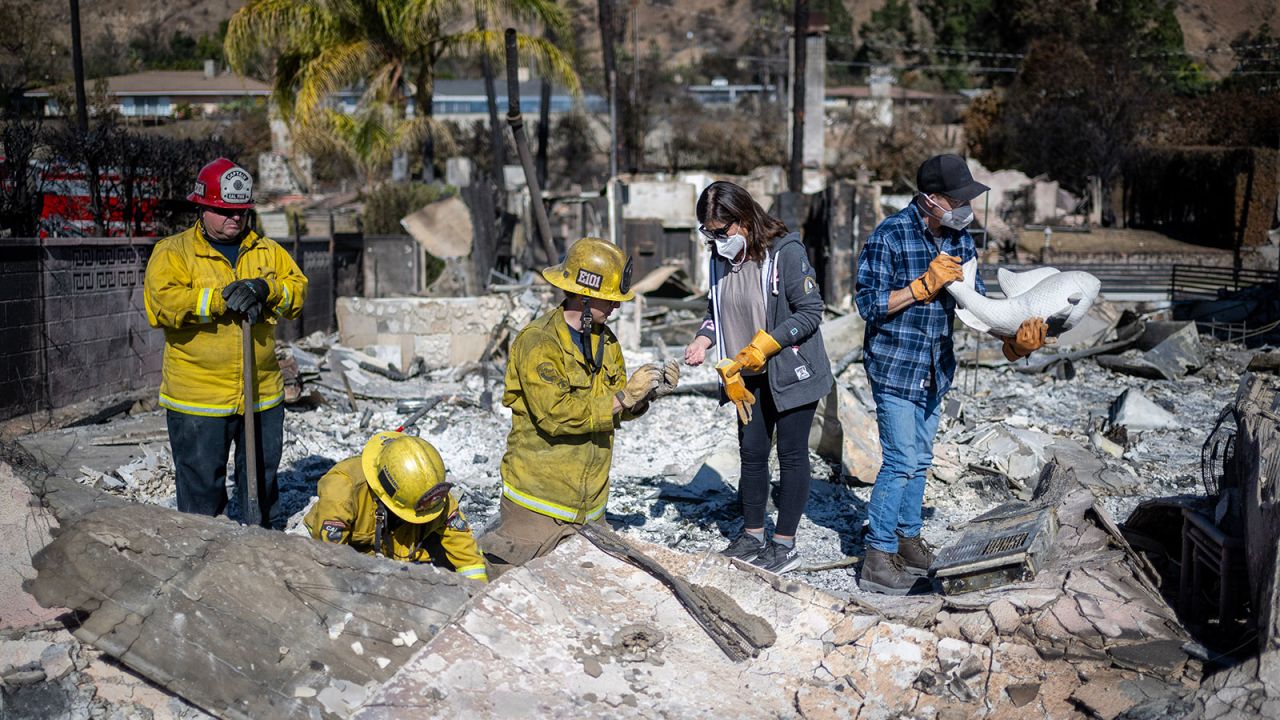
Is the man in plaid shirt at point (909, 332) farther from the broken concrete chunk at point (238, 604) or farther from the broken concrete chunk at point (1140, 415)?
the broken concrete chunk at point (1140, 415)

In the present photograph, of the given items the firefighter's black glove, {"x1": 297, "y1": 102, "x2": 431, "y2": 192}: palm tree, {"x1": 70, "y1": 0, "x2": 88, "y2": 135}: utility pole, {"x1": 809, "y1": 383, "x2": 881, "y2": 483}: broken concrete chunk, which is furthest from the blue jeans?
{"x1": 297, "y1": 102, "x2": 431, "y2": 192}: palm tree

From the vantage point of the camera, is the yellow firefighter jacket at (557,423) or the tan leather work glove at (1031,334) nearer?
the yellow firefighter jacket at (557,423)

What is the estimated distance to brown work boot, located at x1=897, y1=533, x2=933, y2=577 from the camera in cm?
446

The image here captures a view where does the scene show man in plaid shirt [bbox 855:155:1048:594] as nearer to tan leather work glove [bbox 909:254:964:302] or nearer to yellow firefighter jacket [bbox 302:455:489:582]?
tan leather work glove [bbox 909:254:964:302]

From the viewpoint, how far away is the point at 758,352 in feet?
13.7

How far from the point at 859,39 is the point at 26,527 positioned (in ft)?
204

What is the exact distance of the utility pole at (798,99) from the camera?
67.3 ft

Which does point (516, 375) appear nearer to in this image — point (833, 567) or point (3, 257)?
point (833, 567)

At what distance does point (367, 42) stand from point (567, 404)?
1815cm

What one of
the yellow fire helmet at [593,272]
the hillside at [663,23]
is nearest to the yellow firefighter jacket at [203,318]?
the yellow fire helmet at [593,272]

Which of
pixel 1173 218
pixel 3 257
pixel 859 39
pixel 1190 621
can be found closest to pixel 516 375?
pixel 1190 621

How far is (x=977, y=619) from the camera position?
329cm

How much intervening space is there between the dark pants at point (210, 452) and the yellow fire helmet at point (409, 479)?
3.44 feet

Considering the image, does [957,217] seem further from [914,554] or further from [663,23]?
[663,23]
